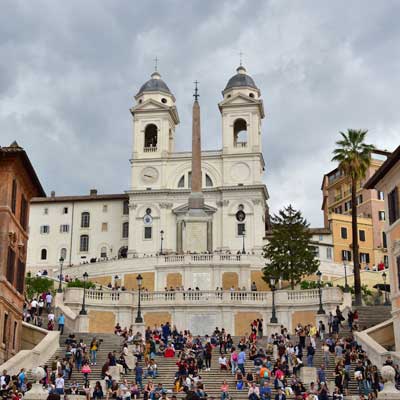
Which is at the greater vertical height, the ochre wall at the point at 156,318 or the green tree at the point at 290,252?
the green tree at the point at 290,252

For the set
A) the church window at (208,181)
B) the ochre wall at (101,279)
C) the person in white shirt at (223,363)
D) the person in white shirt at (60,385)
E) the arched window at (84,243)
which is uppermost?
the church window at (208,181)

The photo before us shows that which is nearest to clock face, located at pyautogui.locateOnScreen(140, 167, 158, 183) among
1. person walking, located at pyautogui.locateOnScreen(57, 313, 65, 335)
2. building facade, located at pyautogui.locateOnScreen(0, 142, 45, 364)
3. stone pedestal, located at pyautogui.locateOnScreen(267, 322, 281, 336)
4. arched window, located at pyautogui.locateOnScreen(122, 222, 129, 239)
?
arched window, located at pyautogui.locateOnScreen(122, 222, 129, 239)

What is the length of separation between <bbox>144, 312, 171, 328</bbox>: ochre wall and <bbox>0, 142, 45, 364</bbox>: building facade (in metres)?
11.4

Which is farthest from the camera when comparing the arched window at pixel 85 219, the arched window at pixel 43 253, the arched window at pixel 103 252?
the arched window at pixel 85 219

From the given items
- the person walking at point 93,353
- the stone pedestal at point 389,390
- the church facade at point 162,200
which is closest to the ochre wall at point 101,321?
the person walking at point 93,353

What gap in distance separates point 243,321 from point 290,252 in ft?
49.1

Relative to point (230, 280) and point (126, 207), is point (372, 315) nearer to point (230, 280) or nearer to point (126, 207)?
point (230, 280)

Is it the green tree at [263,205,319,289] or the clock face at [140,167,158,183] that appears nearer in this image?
the green tree at [263,205,319,289]

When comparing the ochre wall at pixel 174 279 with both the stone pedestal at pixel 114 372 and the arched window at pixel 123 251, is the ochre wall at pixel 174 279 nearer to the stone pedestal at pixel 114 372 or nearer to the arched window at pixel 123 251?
the arched window at pixel 123 251

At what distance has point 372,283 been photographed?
2798 inches

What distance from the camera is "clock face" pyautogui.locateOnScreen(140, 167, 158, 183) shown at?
303 ft

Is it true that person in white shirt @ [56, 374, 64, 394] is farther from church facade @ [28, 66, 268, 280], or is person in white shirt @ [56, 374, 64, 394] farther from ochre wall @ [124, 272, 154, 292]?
church facade @ [28, 66, 268, 280]

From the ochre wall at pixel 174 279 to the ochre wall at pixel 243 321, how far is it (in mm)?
18053

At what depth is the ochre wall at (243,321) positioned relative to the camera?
159 feet
